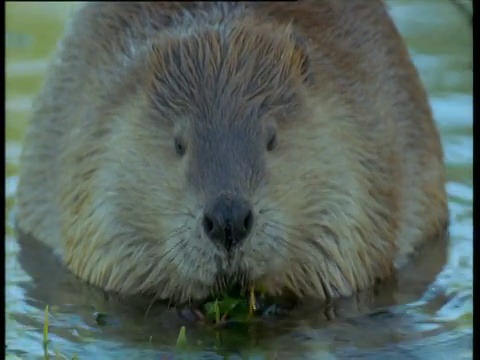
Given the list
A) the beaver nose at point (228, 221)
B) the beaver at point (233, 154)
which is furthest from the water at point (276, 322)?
the beaver nose at point (228, 221)

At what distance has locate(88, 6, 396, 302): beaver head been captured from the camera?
160 inches

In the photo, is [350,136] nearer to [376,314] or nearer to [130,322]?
[376,314]

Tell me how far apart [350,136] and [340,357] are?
0.91m

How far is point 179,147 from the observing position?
14.1 ft

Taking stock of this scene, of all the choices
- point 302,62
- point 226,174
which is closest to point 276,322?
point 226,174

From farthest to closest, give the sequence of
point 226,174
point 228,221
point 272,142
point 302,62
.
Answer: point 302,62
point 272,142
point 226,174
point 228,221

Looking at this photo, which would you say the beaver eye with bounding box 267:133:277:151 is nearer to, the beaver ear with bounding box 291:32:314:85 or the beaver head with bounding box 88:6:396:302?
the beaver head with bounding box 88:6:396:302

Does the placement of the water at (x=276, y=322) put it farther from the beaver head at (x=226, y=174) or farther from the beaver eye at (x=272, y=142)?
the beaver eye at (x=272, y=142)

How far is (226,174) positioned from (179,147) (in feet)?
0.87

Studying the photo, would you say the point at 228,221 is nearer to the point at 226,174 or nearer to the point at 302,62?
the point at 226,174

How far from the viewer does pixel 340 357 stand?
4.01 m

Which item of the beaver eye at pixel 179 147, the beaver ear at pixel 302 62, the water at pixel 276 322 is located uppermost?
the beaver ear at pixel 302 62

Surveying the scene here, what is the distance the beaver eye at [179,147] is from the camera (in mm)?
4270

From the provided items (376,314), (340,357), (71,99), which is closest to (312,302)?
(376,314)
